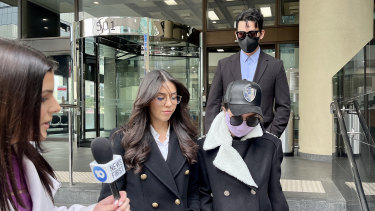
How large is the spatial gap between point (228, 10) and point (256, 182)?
780cm

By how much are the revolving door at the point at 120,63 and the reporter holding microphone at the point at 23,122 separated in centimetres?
592

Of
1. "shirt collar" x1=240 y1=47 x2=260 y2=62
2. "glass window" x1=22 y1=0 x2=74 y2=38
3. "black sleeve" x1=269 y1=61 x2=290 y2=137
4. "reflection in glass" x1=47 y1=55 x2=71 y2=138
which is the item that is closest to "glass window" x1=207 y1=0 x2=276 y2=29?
"glass window" x1=22 y1=0 x2=74 y2=38

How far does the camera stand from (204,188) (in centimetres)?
220

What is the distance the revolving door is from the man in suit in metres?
4.27

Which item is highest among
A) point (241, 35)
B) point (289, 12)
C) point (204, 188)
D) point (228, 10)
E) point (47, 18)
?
point (47, 18)

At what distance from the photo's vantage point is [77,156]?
742cm

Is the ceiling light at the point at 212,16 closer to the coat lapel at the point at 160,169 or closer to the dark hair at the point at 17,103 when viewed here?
the coat lapel at the point at 160,169

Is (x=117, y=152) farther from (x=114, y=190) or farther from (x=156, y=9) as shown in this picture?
(x=156, y=9)

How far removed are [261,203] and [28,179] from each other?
132 cm

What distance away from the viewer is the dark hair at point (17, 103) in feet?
3.33

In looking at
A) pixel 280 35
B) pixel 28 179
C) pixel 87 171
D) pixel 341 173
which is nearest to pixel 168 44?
pixel 280 35

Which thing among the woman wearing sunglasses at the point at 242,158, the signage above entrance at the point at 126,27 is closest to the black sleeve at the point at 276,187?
the woman wearing sunglasses at the point at 242,158

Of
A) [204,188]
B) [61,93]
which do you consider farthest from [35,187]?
[61,93]

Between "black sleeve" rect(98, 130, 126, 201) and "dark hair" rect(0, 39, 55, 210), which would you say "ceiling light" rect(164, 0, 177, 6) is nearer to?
"black sleeve" rect(98, 130, 126, 201)
